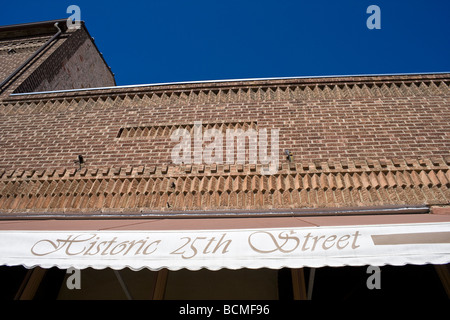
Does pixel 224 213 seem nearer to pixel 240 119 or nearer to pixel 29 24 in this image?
pixel 240 119

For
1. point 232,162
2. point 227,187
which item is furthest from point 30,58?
point 227,187

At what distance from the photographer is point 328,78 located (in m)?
5.73

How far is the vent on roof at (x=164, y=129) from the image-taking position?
16.9ft

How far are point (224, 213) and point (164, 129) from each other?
2146 millimetres

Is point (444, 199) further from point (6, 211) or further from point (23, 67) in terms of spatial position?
point (23, 67)

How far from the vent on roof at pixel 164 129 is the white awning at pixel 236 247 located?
2735 millimetres

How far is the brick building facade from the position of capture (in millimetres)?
3897

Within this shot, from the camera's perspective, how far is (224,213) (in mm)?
3895
